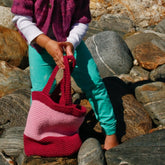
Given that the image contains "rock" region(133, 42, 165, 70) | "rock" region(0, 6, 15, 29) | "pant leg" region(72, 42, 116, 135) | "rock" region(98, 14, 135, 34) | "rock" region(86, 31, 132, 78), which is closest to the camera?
"pant leg" region(72, 42, 116, 135)

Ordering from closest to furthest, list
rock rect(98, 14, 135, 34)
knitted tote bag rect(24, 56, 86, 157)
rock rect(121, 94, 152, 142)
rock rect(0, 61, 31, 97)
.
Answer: knitted tote bag rect(24, 56, 86, 157), rock rect(121, 94, 152, 142), rock rect(0, 61, 31, 97), rock rect(98, 14, 135, 34)

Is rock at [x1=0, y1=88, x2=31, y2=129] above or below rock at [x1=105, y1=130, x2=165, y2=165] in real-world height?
below

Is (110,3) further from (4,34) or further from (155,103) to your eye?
(155,103)

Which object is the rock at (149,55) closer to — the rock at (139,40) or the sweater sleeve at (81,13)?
the rock at (139,40)

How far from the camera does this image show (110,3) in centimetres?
798

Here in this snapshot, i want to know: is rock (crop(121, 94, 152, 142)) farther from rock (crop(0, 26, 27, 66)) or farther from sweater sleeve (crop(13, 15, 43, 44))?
rock (crop(0, 26, 27, 66))

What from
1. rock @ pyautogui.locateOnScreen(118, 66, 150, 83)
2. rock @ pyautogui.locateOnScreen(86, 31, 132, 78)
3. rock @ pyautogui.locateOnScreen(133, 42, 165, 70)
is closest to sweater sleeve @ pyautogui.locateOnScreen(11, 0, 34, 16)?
rock @ pyautogui.locateOnScreen(86, 31, 132, 78)

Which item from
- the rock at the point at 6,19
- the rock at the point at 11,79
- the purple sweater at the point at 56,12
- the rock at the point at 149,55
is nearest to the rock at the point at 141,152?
the purple sweater at the point at 56,12

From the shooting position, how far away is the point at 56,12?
7.13 ft

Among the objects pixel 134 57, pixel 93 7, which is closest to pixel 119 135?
pixel 134 57

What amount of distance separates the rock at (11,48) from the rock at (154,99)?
303 cm

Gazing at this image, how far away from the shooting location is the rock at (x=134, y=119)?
301 centimetres

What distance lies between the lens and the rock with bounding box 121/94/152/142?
301 cm

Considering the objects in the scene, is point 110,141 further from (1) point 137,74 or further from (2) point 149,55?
(2) point 149,55
